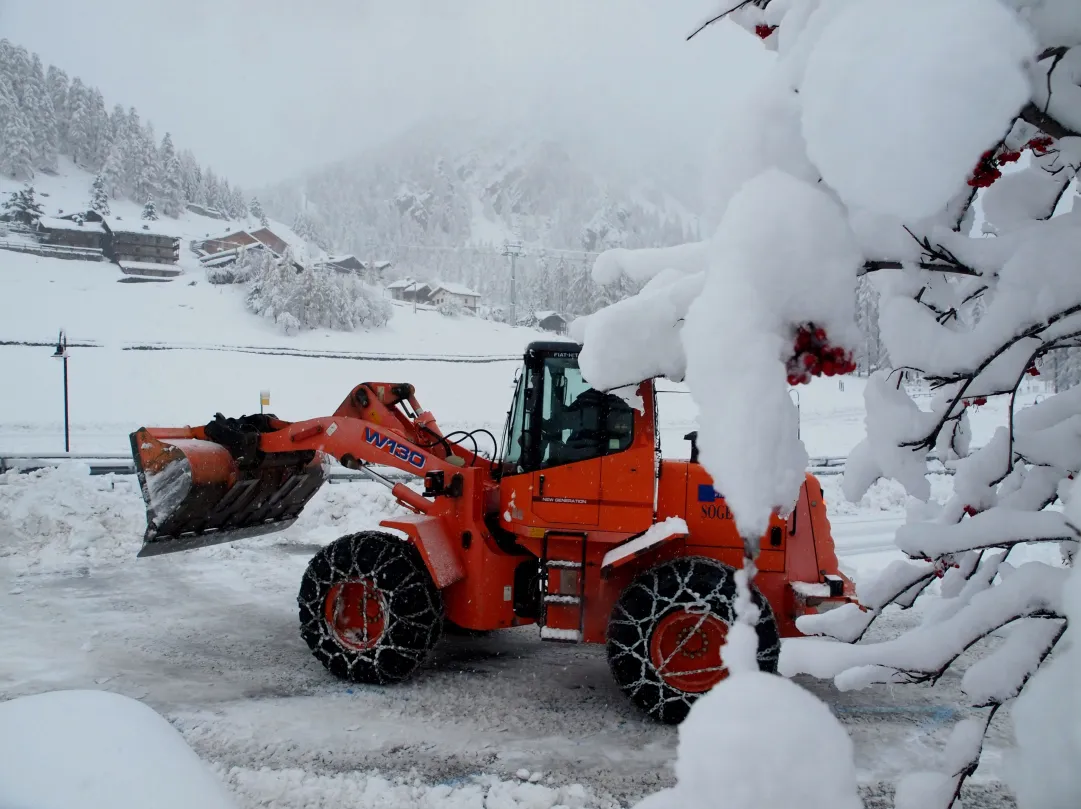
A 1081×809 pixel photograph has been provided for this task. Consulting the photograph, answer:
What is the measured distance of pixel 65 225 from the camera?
60.3 metres

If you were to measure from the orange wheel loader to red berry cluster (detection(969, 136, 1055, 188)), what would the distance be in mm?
3276

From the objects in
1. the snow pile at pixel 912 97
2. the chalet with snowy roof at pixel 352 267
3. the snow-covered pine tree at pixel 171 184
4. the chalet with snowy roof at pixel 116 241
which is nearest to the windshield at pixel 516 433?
the snow pile at pixel 912 97

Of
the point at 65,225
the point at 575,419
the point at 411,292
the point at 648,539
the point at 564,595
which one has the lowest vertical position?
the point at 564,595

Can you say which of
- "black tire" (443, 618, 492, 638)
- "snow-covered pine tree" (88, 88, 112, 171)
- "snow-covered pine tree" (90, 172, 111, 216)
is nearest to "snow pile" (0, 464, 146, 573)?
"black tire" (443, 618, 492, 638)

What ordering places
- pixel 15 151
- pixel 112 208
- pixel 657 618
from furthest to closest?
pixel 15 151, pixel 112 208, pixel 657 618

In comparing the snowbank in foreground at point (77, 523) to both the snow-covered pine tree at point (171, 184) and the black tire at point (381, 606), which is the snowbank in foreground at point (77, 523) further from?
the snow-covered pine tree at point (171, 184)

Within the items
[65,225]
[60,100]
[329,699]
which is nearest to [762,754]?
[329,699]

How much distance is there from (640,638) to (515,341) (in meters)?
47.3

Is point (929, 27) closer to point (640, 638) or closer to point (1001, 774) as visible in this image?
point (1001, 774)

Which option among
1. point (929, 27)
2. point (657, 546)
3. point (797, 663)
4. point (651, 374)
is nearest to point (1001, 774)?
point (797, 663)

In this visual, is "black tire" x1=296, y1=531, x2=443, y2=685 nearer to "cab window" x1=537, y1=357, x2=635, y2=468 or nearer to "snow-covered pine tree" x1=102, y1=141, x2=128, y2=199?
"cab window" x1=537, y1=357, x2=635, y2=468

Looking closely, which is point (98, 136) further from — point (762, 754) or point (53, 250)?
point (762, 754)

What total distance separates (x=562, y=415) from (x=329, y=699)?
275 centimetres

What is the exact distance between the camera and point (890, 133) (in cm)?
128
